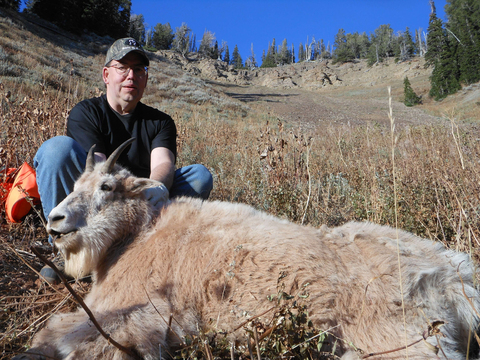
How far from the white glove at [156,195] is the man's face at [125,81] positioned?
163 cm

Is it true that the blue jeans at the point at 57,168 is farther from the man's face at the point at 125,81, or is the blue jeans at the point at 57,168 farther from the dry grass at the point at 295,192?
the man's face at the point at 125,81

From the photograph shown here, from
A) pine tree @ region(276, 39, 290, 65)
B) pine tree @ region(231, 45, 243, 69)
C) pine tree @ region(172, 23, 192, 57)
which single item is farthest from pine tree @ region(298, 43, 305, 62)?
pine tree @ region(172, 23, 192, 57)

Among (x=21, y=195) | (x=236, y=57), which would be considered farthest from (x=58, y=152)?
(x=236, y=57)

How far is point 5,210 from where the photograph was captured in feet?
14.1

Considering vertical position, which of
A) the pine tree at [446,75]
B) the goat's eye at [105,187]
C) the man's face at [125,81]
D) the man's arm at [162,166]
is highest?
the pine tree at [446,75]

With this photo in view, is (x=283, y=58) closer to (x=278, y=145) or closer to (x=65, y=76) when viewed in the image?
(x=65, y=76)

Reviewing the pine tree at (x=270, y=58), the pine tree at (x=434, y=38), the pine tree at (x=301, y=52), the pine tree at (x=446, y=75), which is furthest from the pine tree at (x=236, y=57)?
the pine tree at (x=446, y=75)

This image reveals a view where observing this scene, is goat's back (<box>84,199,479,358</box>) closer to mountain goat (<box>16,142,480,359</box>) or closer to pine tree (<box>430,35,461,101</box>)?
mountain goat (<box>16,142,480,359</box>)

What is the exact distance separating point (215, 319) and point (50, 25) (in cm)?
4604

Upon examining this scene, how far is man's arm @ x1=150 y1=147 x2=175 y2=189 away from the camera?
365cm

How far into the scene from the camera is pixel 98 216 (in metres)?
2.73

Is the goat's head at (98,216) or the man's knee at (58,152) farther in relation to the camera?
the man's knee at (58,152)

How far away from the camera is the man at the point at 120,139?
354 centimetres

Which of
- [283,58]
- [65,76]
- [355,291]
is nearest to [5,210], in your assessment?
[355,291]
